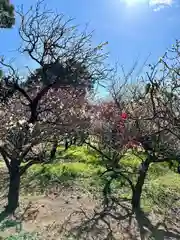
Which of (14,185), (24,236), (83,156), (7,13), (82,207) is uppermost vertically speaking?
(7,13)

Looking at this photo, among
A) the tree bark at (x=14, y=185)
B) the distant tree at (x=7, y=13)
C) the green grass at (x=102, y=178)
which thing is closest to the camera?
the tree bark at (x=14, y=185)

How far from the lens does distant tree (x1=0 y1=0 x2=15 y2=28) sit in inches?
334

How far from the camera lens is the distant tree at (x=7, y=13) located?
849cm

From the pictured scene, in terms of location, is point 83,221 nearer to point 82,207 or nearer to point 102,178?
point 82,207

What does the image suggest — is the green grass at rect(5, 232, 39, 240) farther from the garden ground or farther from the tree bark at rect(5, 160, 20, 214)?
Answer: the tree bark at rect(5, 160, 20, 214)

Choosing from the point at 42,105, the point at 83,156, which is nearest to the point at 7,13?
the point at 42,105

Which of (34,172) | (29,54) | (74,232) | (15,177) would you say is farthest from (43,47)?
(34,172)

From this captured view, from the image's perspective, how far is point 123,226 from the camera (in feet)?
23.5

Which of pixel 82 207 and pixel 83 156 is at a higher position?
pixel 83 156

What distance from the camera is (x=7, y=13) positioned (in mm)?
8547

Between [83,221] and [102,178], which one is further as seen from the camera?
[102,178]

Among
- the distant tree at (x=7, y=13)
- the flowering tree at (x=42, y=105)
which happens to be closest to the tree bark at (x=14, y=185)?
the flowering tree at (x=42, y=105)

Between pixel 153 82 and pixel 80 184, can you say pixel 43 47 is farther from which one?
pixel 80 184

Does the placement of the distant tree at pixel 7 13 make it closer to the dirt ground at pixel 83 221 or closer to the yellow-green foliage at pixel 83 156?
the dirt ground at pixel 83 221
